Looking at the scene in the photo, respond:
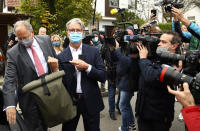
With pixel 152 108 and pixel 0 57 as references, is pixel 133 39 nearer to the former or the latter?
pixel 152 108

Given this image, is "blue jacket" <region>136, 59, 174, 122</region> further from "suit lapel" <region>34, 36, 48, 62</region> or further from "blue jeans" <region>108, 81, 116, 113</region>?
"blue jeans" <region>108, 81, 116, 113</region>

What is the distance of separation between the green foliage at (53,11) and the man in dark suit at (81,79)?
701 centimetres

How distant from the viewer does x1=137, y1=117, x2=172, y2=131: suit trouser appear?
2617 mm

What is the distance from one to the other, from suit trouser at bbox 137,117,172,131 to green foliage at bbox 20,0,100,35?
25.3 ft

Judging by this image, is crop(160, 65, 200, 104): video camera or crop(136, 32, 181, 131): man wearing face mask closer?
crop(160, 65, 200, 104): video camera

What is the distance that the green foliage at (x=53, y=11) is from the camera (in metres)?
9.79

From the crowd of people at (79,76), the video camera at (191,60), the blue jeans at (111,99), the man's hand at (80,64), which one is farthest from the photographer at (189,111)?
the blue jeans at (111,99)

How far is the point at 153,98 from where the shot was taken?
2.60m

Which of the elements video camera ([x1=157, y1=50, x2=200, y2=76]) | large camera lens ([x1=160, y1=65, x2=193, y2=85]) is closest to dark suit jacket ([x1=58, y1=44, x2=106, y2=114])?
video camera ([x1=157, y1=50, x2=200, y2=76])

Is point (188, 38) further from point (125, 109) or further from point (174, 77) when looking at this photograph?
point (174, 77)

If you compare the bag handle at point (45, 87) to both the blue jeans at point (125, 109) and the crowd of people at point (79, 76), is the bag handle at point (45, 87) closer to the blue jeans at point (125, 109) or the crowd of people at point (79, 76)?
the crowd of people at point (79, 76)

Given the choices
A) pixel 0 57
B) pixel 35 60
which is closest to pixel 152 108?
pixel 35 60

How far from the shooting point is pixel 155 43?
2598 mm

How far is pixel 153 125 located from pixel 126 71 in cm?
125
